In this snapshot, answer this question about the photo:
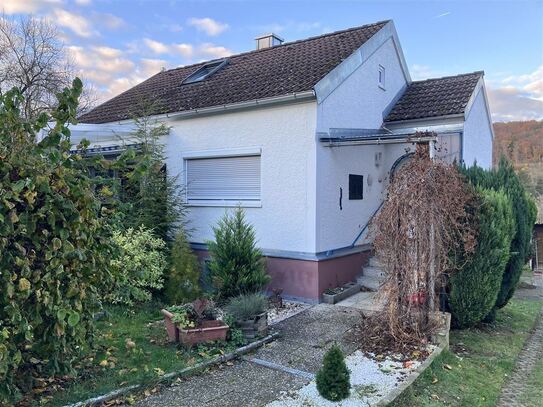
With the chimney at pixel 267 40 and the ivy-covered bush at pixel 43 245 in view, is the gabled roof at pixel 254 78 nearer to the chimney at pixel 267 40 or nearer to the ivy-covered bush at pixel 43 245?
the chimney at pixel 267 40

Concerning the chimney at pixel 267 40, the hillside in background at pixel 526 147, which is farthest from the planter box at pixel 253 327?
the hillside in background at pixel 526 147

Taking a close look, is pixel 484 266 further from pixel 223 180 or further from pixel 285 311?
pixel 223 180

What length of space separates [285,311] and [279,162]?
3.26 metres

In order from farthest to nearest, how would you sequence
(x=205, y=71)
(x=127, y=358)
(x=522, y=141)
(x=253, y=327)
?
(x=522, y=141)
(x=205, y=71)
(x=253, y=327)
(x=127, y=358)

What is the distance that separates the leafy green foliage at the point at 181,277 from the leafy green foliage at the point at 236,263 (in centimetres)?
46

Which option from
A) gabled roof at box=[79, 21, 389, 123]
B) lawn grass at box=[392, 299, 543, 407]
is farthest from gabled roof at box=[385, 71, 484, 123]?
lawn grass at box=[392, 299, 543, 407]

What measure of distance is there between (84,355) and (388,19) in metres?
11.3

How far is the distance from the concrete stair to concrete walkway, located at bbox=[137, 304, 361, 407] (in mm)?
2468

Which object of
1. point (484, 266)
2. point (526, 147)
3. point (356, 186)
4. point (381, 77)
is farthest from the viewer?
point (526, 147)

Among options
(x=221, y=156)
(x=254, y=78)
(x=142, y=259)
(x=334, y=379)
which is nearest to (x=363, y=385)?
(x=334, y=379)

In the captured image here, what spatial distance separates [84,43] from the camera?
16234 millimetres

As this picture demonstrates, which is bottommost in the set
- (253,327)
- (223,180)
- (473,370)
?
(473,370)

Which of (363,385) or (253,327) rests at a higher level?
(253,327)

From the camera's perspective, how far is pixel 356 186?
33.8 ft
